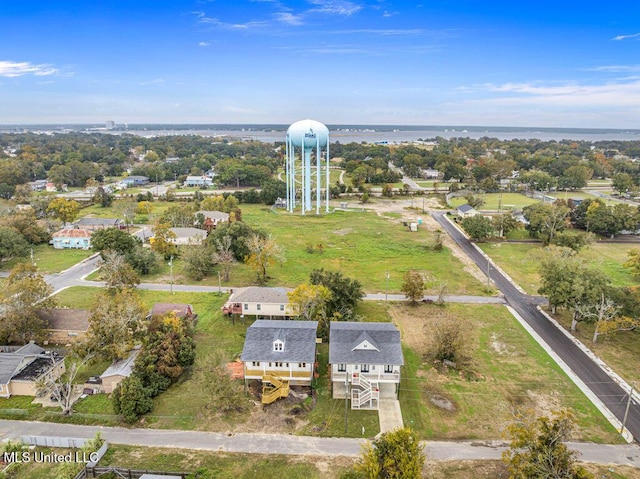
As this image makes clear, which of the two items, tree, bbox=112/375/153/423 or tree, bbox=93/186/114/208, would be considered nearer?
tree, bbox=112/375/153/423

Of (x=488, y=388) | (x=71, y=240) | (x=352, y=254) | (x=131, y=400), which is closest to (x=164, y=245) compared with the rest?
(x=71, y=240)

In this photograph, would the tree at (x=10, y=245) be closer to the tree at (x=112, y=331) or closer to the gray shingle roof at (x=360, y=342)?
the tree at (x=112, y=331)

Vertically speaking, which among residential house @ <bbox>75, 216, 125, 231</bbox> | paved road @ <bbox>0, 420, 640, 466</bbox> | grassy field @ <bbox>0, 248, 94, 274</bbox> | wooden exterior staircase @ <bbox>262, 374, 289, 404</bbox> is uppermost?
residential house @ <bbox>75, 216, 125, 231</bbox>

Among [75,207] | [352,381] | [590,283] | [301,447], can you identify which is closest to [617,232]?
[590,283]

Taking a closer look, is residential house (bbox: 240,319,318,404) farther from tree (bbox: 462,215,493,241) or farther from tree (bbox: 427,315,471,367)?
tree (bbox: 462,215,493,241)

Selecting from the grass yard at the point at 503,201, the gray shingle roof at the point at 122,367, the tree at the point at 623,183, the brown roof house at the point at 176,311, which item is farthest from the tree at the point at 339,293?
the tree at the point at 623,183

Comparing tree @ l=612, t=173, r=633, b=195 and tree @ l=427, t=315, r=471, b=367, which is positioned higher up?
tree @ l=612, t=173, r=633, b=195

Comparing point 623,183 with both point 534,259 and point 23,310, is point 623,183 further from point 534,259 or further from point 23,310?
point 23,310

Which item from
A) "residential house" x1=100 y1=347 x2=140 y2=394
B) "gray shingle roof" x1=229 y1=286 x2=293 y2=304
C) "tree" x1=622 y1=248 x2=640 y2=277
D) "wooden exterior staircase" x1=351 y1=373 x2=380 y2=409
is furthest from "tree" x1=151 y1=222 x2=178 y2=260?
"tree" x1=622 y1=248 x2=640 y2=277
